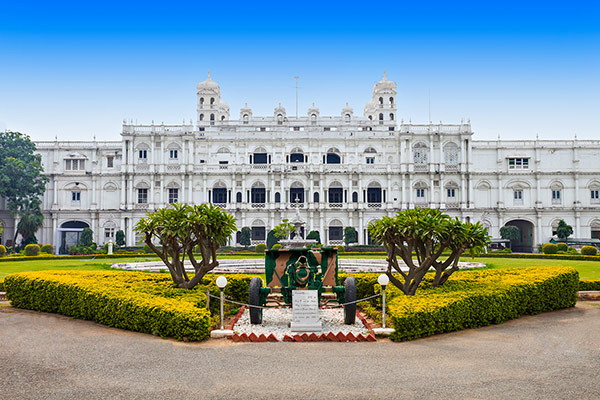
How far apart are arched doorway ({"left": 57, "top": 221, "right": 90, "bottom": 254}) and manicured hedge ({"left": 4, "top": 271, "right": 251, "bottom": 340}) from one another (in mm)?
35421

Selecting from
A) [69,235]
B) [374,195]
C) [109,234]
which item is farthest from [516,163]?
[69,235]

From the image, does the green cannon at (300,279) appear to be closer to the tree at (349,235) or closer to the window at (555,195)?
the tree at (349,235)

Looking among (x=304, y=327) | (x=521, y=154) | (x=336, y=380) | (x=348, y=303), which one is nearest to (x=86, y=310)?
(x=304, y=327)

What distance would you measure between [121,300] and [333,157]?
3962 centimetres

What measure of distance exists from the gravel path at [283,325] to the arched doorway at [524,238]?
41.6 m

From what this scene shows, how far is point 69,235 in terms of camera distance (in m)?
48.4

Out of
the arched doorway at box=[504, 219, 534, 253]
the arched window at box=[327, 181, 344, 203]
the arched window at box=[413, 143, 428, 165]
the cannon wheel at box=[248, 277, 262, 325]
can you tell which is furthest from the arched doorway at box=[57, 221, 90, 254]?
the arched doorway at box=[504, 219, 534, 253]

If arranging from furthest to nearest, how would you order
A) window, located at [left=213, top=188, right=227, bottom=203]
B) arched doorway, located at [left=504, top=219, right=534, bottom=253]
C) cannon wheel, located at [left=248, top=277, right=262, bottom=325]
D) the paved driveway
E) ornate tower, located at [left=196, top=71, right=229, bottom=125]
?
ornate tower, located at [left=196, top=71, right=229, bottom=125] < arched doorway, located at [left=504, top=219, right=534, bottom=253] < window, located at [left=213, top=188, right=227, bottom=203] < cannon wheel, located at [left=248, top=277, right=262, bottom=325] < the paved driveway

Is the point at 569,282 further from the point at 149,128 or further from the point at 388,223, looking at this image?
the point at 149,128

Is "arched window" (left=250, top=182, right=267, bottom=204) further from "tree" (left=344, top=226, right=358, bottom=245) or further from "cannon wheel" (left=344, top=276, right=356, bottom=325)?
"cannon wheel" (left=344, top=276, right=356, bottom=325)

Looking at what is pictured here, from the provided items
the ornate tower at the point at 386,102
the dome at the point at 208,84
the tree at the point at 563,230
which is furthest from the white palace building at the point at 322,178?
the dome at the point at 208,84

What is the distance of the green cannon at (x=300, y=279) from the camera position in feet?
37.1

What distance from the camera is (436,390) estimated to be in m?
6.81

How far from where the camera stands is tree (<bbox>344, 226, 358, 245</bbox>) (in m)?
43.6
